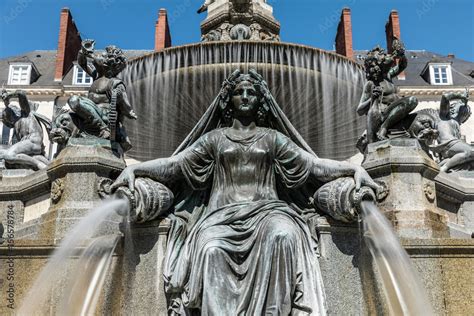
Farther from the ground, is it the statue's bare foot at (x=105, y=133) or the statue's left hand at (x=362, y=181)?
the statue's bare foot at (x=105, y=133)

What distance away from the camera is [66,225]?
760 centimetres

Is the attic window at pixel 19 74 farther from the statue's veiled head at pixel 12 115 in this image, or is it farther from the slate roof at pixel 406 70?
the statue's veiled head at pixel 12 115

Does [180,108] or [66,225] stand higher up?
[180,108]

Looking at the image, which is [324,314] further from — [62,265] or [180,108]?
[180,108]

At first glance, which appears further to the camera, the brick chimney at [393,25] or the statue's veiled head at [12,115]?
the brick chimney at [393,25]

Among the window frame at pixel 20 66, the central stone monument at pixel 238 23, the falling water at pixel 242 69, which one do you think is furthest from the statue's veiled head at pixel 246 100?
the window frame at pixel 20 66

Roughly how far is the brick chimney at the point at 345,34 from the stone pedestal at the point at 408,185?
37.6 metres

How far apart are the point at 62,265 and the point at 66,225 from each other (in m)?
0.94

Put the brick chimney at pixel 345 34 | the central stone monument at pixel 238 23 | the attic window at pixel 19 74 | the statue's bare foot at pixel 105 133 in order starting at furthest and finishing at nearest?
the attic window at pixel 19 74
the brick chimney at pixel 345 34
the central stone monument at pixel 238 23
the statue's bare foot at pixel 105 133

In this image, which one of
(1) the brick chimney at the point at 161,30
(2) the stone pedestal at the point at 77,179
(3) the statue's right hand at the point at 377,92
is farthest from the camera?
(1) the brick chimney at the point at 161,30

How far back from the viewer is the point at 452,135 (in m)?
11.6

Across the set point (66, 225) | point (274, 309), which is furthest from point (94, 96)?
point (274, 309)

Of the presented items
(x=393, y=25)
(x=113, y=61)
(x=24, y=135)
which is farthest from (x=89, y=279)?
(x=393, y=25)

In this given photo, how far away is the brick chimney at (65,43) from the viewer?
4669 centimetres
